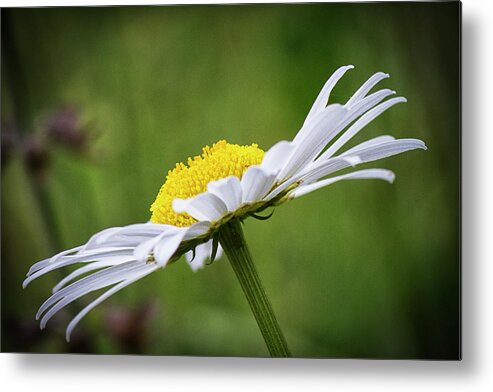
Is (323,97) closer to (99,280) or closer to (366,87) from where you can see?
(366,87)

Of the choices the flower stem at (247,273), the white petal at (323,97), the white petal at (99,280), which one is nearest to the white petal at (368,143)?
the white petal at (323,97)

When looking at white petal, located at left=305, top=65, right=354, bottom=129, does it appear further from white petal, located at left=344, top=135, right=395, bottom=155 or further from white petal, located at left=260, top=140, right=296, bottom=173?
white petal, located at left=260, top=140, right=296, bottom=173

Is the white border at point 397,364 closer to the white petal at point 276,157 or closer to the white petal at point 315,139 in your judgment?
the white petal at point 315,139

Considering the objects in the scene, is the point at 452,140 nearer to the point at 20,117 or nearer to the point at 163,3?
the point at 163,3

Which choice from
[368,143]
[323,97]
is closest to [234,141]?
[323,97]

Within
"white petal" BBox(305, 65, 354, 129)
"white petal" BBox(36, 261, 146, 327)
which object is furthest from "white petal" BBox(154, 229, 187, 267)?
"white petal" BBox(305, 65, 354, 129)

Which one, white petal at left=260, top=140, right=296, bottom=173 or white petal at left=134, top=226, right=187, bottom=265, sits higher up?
white petal at left=260, top=140, right=296, bottom=173

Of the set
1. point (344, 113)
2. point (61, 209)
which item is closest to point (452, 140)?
point (344, 113)
